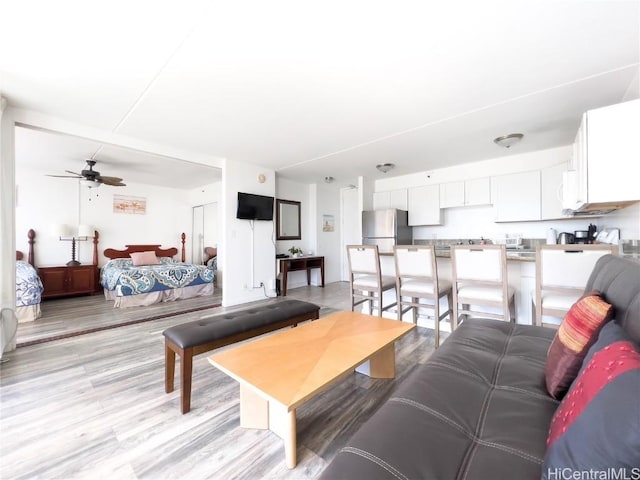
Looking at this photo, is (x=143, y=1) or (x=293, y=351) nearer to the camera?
(x=143, y=1)

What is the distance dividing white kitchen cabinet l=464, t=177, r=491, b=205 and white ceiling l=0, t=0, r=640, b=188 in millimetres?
1088

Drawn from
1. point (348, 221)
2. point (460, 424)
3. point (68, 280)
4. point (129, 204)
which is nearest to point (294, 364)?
point (460, 424)

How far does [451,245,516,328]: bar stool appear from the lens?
2.28m

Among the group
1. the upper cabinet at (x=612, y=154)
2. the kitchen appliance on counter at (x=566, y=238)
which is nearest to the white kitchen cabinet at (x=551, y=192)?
the kitchen appliance on counter at (x=566, y=238)

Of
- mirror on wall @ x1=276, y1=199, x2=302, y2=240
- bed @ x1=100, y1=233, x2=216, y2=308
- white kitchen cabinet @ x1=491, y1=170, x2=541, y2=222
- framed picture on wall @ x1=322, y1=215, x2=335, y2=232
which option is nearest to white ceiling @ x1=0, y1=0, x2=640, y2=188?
white kitchen cabinet @ x1=491, y1=170, x2=541, y2=222

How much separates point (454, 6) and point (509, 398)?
1962 millimetres

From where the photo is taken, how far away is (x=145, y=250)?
6.18m

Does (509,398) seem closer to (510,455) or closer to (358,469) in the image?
(510,455)

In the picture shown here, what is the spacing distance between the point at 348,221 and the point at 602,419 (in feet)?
20.2

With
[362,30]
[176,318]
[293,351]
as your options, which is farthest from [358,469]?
[176,318]

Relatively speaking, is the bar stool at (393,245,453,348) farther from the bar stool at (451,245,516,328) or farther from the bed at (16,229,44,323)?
the bed at (16,229,44,323)

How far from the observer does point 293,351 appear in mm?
1606

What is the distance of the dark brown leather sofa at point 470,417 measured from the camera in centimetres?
72

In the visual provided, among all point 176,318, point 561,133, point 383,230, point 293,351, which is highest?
point 561,133
